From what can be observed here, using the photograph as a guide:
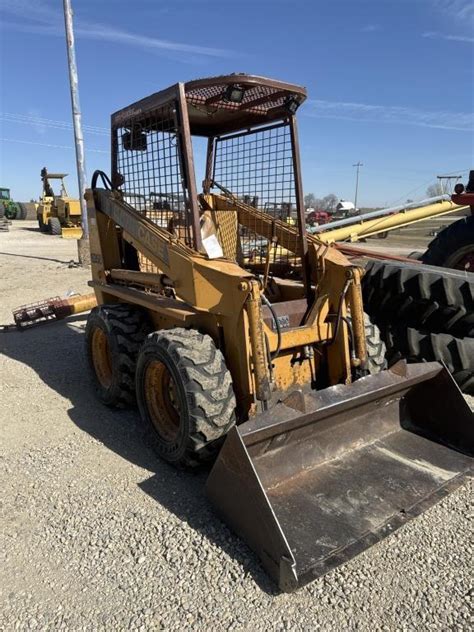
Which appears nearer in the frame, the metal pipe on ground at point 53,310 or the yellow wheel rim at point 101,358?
the yellow wheel rim at point 101,358

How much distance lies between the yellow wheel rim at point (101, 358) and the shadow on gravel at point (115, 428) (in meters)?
0.27

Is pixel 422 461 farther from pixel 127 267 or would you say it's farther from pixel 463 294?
pixel 127 267

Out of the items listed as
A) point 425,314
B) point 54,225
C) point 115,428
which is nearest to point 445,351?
point 425,314

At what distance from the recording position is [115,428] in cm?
443

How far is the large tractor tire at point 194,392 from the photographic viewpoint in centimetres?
331

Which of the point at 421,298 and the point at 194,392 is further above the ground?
the point at 421,298

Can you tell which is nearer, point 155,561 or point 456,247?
point 155,561

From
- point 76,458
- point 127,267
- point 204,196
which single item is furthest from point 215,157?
point 76,458

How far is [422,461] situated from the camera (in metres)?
3.53

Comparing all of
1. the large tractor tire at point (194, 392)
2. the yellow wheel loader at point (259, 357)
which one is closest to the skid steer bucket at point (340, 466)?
the yellow wheel loader at point (259, 357)

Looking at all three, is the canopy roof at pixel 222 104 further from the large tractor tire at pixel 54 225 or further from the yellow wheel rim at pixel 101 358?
the large tractor tire at pixel 54 225

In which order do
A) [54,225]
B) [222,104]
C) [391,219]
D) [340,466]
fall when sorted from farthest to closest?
1. [54,225]
2. [391,219]
3. [222,104]
4. [340,466]

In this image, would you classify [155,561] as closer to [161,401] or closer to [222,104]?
[161,401]

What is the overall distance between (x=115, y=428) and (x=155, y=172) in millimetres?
2201
